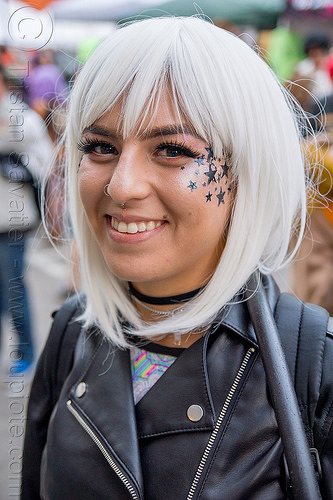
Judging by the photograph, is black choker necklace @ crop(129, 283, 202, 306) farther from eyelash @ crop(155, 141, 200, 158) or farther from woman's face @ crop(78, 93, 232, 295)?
eyelash @ crop(155, 141, 200, 158)

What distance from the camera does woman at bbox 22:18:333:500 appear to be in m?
1.17

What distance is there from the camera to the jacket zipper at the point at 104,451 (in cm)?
117

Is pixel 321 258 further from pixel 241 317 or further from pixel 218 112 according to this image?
pixel 218 112

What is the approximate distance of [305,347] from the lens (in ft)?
3.93

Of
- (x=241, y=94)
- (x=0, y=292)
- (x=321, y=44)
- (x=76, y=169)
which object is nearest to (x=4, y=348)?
(x=0, y=292)

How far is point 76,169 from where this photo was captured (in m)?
1.51

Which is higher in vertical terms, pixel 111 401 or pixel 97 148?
pixel 97 148

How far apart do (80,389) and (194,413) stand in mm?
379

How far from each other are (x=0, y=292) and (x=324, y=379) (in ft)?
10.0

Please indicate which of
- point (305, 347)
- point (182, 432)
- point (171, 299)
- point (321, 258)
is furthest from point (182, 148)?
point (321, 258)

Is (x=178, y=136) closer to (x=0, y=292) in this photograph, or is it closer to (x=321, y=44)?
(x=0, y=292)

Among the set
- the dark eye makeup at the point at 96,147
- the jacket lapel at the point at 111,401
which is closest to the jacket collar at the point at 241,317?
the jacket lapel at the point at 111,401

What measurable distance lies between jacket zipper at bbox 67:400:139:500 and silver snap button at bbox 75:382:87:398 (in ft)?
0.11

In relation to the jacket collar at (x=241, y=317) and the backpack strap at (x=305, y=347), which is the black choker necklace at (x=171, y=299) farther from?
the backpack strap at (x=305, y=347)
